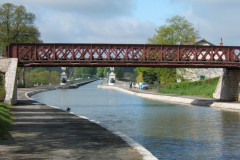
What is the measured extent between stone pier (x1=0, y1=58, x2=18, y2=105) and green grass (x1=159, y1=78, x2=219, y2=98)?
1179 inches

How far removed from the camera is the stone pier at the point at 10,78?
40.1 metres

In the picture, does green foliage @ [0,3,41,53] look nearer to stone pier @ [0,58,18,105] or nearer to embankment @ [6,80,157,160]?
stone pier @ [0,58,18,105]

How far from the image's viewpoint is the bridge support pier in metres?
49.9

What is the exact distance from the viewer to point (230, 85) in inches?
1989

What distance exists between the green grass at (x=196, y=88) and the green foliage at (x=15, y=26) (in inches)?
1335

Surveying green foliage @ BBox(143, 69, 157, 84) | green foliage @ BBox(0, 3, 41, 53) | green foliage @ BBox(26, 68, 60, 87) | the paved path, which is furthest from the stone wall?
the paved path

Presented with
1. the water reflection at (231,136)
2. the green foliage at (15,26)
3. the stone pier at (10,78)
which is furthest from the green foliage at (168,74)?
the water reflection at (231,136)

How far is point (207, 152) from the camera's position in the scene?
59.2ft

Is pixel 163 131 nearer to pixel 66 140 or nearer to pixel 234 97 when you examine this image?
pixel 66 140

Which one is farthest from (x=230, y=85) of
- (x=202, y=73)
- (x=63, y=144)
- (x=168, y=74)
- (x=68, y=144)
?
(x=202, y=73)

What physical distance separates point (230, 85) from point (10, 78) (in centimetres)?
2718

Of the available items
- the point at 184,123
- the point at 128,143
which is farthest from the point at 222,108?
the point at 128,143

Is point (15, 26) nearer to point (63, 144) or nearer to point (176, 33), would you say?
point (176, 33)

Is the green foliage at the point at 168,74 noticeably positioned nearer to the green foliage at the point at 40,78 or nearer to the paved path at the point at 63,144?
the green foliage at the point at 40,78
